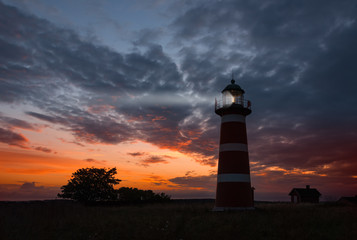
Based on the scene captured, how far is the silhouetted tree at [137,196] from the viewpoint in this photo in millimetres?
37625

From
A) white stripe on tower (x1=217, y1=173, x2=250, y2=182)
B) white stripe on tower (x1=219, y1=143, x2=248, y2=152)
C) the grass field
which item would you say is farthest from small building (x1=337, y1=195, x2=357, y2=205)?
white stripe on tower (x1=219, y1=143, x2=248, y2=152)

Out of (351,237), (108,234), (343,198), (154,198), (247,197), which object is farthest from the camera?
(343,198)

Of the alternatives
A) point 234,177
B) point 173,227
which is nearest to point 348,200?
point 234,177

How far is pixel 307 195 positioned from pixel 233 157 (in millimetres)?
34351

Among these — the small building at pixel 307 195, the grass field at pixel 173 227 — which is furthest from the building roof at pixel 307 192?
the grass field at pixel 173 227

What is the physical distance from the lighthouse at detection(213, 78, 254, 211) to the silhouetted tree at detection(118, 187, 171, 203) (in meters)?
14.3

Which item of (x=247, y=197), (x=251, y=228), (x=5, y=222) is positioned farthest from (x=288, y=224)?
(x=5, y=222)

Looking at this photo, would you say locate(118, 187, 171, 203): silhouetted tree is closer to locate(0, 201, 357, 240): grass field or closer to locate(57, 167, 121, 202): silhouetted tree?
locate(57, 167, 121, 202): silhouetted tree

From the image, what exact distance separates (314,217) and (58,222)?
58.3ft

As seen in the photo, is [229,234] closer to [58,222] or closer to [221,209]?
[221,209]

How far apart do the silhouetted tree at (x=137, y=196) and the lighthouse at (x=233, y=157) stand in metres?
14.3

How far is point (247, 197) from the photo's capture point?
25.7 m

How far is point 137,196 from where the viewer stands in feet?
126

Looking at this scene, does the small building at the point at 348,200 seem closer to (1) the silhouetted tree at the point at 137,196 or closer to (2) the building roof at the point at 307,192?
(2) the building roof at the point at 307,192
